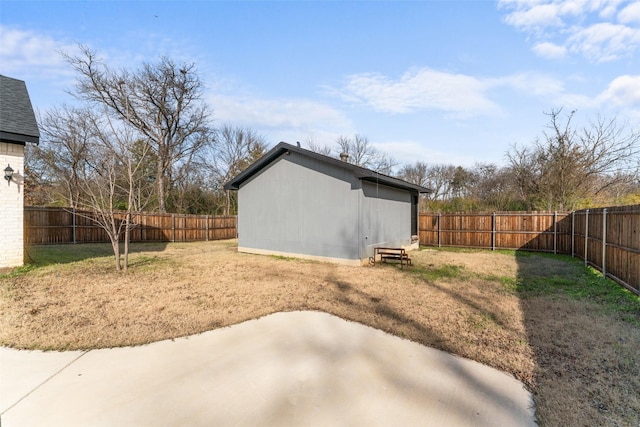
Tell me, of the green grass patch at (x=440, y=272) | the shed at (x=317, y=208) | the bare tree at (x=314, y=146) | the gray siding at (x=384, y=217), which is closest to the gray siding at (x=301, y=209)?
the shed at (x=317, y=208)

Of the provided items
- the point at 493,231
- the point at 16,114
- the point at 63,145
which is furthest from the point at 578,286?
the point at 63,145

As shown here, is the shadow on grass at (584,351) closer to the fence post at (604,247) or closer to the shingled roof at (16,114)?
the fence post at (604,247)

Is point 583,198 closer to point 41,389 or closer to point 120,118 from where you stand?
point 41,389

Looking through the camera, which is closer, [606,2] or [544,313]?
[544,313]

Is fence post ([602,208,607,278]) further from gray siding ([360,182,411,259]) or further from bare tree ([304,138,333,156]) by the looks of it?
bare tree ([304,138,333,156])

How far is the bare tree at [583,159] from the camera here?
1589cm

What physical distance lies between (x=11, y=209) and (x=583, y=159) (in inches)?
960

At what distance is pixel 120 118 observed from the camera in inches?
834

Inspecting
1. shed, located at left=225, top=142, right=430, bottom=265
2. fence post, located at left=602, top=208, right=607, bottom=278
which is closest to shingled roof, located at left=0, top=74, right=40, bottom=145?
shed, located at left=225, top=142, right=430, bottom=265

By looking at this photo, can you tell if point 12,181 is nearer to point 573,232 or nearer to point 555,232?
point 573,232

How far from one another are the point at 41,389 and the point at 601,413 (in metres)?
4.87

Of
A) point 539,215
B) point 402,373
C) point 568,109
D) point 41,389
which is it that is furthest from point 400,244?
point 568,109

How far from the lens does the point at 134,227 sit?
51.9 ft

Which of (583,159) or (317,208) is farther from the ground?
(583,159)
